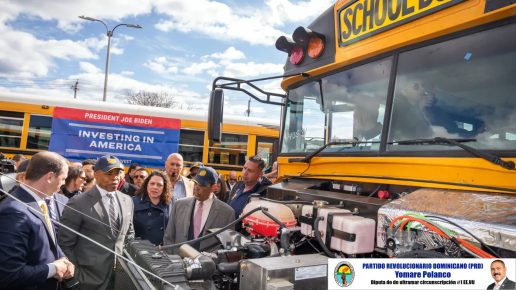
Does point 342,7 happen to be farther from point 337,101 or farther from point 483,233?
point 483,233

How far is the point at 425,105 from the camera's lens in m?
2.46

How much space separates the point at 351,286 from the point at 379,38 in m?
1.83

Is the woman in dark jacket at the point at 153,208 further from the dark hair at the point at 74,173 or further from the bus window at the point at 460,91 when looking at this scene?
the bus window at the point at 460,91

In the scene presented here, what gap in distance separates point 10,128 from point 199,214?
8.54 m

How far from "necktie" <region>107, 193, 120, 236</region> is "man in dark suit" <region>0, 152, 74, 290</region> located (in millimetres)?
875

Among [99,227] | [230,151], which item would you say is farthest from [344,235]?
[230,151]

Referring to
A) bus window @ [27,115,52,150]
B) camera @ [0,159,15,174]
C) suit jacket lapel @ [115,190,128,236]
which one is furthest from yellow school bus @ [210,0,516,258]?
bus window @ [27,115,52,150]

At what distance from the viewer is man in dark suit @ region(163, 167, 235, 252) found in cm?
385

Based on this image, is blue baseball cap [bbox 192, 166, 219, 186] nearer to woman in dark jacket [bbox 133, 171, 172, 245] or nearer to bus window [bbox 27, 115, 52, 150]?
woman in dark jacket [bbox 133, 171, 172, 245]

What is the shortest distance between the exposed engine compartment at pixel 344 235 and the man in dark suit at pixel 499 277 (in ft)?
0.23

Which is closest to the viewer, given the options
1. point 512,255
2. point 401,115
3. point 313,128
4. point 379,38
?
point 512,255

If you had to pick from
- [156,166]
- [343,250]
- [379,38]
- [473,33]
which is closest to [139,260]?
[343,250]

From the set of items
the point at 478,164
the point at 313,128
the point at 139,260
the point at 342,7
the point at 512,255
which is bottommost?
the point at 139,260
